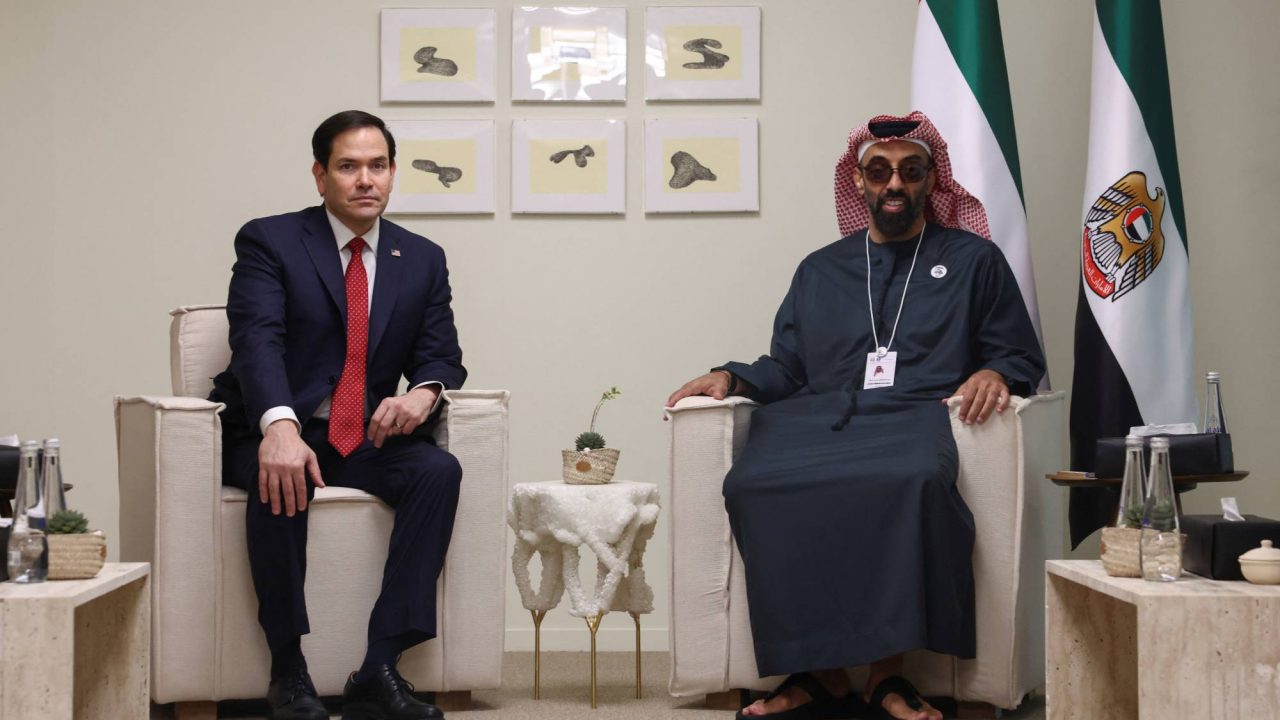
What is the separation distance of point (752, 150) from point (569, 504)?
1.61m

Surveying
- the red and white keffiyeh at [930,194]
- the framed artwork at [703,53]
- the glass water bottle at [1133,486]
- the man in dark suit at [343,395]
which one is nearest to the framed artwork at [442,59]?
the framed artwork at [703,53]

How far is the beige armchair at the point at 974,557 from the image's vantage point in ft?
9.75

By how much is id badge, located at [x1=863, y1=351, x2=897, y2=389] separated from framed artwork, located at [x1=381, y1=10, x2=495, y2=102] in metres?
1.64

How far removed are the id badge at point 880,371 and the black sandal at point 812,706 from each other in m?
0.78

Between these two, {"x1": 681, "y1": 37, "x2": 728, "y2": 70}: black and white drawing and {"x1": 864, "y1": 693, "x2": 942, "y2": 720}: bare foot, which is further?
{"x1": 681, "y1": 37, "x2": 728, "y2": 70}: black and white drawing

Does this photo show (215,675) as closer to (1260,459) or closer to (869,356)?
(869,356)

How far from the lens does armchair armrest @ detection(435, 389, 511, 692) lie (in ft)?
10.1

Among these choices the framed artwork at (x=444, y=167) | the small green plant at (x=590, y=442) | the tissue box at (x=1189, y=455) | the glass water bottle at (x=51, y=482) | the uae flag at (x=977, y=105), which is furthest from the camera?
the framed artwork at (x=444, y=167)

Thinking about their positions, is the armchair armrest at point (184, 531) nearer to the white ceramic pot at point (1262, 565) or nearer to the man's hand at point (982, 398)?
the man's hand at point (982, 398)

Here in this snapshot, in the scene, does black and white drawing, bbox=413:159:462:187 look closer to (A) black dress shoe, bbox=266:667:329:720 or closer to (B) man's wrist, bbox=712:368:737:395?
(B) man's wrist, bbox=712:368:737:395

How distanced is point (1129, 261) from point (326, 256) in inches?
87.7

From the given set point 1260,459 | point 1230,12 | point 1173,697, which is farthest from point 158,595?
point 1230,12

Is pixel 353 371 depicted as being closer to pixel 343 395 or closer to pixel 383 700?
pixel 343 395

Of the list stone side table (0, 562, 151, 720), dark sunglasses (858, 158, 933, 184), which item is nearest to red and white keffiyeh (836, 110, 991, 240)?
dark sunglasses (858, 158, 933, 184)
